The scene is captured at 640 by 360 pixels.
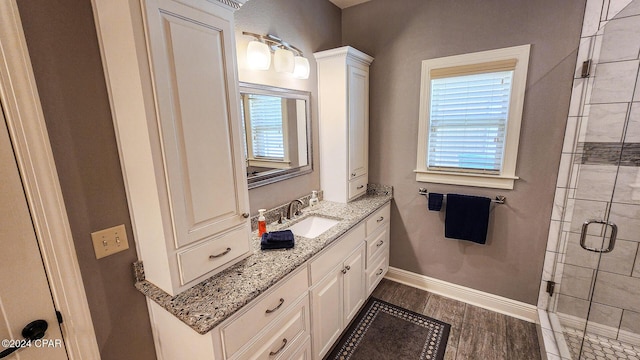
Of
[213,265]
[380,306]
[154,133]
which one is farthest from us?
[380,306]

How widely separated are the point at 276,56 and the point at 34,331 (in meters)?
1.79

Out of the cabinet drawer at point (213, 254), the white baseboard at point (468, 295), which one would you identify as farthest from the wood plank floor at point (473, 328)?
the cabinet drawer at point (213, 254)

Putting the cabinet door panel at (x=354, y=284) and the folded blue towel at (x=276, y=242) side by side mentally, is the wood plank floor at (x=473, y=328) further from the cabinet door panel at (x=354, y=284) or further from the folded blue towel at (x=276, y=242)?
the folded blue towel at (x=276, y=242)

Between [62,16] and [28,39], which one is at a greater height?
[62,16]

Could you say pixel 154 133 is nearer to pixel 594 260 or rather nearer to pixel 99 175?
pixel 99 175

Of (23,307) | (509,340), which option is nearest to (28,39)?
(23,307)

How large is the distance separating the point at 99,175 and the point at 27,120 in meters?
0.28

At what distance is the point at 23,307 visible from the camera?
3.01ft

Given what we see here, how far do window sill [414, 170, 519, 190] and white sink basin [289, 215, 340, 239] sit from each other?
1.00m

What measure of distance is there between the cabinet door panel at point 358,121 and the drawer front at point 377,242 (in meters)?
0.57

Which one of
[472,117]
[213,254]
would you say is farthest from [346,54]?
[213,254]

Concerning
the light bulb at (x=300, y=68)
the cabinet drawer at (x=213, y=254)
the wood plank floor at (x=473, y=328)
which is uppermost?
the light bulb at (x=300, y=68)

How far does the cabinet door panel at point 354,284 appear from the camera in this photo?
1.96 metres

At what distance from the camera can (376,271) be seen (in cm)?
249
